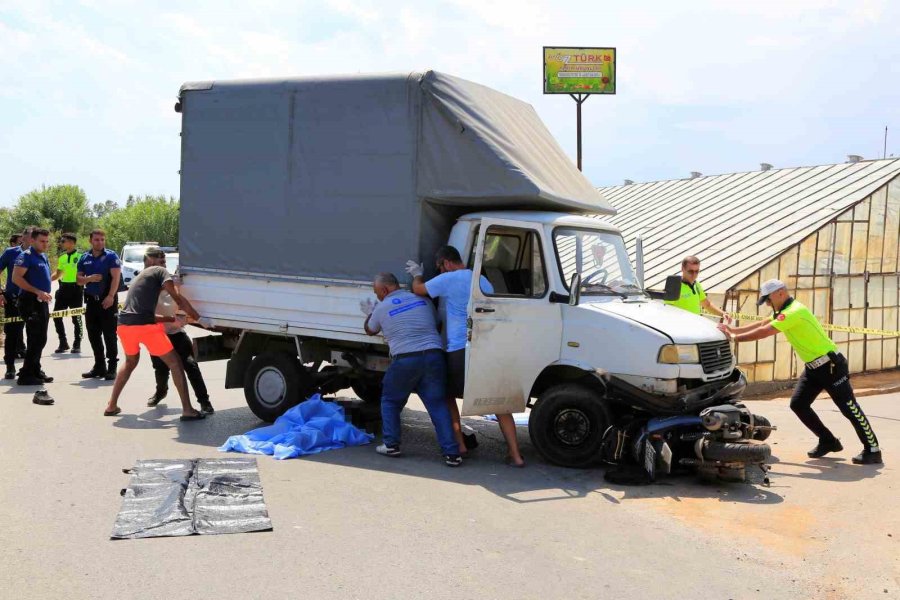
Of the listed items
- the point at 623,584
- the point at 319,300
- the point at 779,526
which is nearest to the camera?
the point at 623,584

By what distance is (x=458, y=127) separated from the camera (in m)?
7.71

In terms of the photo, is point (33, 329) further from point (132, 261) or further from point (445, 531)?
point (132, 261)

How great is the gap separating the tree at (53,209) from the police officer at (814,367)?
2542 inches

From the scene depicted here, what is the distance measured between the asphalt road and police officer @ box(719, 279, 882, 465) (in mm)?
260

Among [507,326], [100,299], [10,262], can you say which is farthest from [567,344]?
[10,262]

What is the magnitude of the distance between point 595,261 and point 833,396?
2519 mm

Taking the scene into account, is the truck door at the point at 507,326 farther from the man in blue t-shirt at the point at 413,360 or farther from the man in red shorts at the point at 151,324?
the man in red shorts at the point at 151,324

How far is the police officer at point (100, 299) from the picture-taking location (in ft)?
37.7

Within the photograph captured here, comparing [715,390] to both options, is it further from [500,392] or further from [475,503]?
[475,503]

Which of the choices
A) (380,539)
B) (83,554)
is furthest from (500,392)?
(83,554)

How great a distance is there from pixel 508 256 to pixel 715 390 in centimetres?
214

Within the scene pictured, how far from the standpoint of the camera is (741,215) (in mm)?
18484

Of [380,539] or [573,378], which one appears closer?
[380,539]

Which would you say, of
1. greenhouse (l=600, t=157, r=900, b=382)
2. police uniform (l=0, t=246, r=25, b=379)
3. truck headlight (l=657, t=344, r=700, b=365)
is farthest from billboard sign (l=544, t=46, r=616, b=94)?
truck headlight (l=657, t=344, r=700, b=365)
